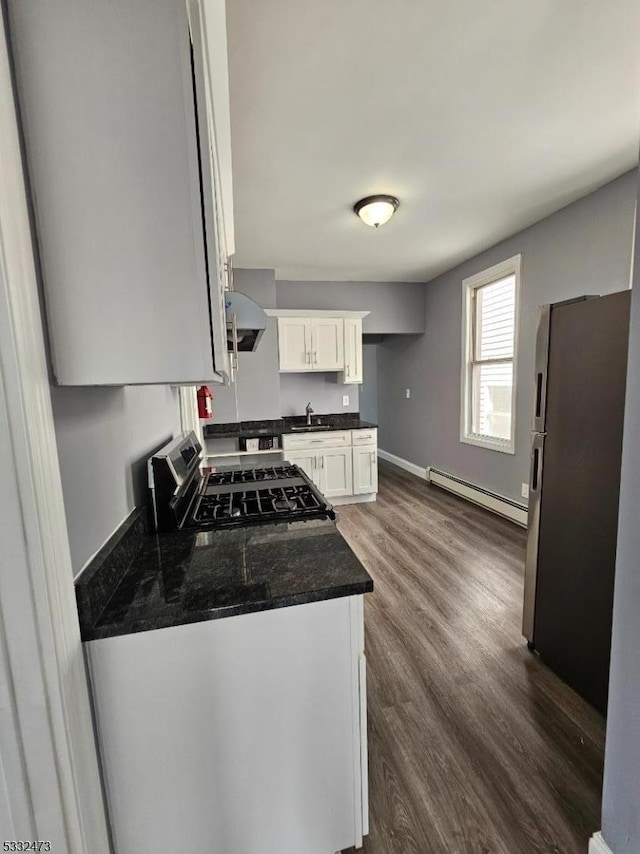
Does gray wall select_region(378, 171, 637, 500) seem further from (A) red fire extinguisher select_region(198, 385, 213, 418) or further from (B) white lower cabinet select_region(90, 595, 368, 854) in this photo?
(B) white lower cabinet select_region(90, 595, 368, 854)

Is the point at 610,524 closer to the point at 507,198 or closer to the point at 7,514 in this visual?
the point at 7,514

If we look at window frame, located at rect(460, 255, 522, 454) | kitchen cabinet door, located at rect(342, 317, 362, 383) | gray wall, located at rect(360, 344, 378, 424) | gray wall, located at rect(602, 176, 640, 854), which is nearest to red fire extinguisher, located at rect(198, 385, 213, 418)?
kitchen cabinet door, located at rect(342, 317, 362, 383)

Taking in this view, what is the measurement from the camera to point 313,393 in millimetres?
4879

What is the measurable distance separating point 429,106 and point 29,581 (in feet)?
8.01

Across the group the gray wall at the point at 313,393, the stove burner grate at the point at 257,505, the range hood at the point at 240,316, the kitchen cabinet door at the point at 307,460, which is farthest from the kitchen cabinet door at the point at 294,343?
the stove burner grate at the point at 257,505

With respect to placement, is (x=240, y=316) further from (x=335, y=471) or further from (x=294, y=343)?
(x=335, y=471)

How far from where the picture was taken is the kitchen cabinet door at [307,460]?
4.16 metres

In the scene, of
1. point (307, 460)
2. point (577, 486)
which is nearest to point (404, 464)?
point (307, 460)

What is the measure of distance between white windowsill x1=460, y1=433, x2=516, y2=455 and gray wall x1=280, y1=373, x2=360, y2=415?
1496 mm

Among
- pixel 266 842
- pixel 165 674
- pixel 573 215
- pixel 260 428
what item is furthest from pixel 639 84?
pixel 260 428

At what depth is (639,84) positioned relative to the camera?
1733 millimetres

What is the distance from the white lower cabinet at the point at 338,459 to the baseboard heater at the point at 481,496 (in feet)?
3.31

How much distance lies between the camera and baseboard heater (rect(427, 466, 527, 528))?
3.64 metres

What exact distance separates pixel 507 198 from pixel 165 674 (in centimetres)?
347
